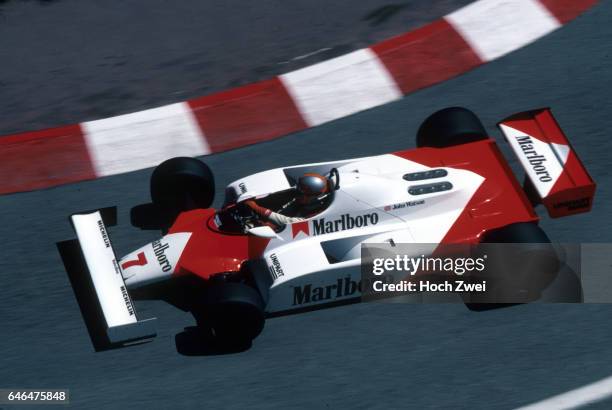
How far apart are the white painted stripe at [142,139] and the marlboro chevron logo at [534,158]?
234cm

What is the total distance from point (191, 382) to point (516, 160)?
117 inches

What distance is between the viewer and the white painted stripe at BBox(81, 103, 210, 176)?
7.91 meters

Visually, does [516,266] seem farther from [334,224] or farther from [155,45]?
[155,45]

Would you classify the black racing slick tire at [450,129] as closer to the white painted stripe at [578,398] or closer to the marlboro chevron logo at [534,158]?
the marlboro chevron logo at [534,158]

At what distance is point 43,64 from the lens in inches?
342

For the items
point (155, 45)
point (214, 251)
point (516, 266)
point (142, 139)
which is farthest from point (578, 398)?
point (155, 45)

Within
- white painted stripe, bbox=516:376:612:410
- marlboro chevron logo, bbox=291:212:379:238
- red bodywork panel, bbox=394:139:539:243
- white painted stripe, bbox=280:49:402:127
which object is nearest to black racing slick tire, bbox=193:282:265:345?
marlboro chevron logo, bbox=291:212:379:238

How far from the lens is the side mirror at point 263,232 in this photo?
255 inches

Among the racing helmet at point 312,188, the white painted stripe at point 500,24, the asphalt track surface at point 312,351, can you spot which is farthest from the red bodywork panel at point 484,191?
the white painted stripe at point 500,24

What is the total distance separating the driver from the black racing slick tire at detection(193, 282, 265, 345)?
0.55m

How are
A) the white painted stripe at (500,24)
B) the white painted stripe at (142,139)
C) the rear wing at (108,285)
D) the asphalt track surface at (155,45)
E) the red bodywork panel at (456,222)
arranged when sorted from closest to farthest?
the rear wing at (108,285) < the red bodywork panel at (456,222) < the white painted stripe at (142,139) < the asphalt track surface at (155,45) < the white painted stripe at (500,24)

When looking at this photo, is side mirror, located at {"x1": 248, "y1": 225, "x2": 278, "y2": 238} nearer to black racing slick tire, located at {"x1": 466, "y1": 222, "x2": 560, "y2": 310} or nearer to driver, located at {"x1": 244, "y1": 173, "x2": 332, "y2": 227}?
driver, located at {"x1": 244, "y1": 173, "x2": 332, "y2": 227}

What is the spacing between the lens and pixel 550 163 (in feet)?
22.8

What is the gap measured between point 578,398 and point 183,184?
2885mm
